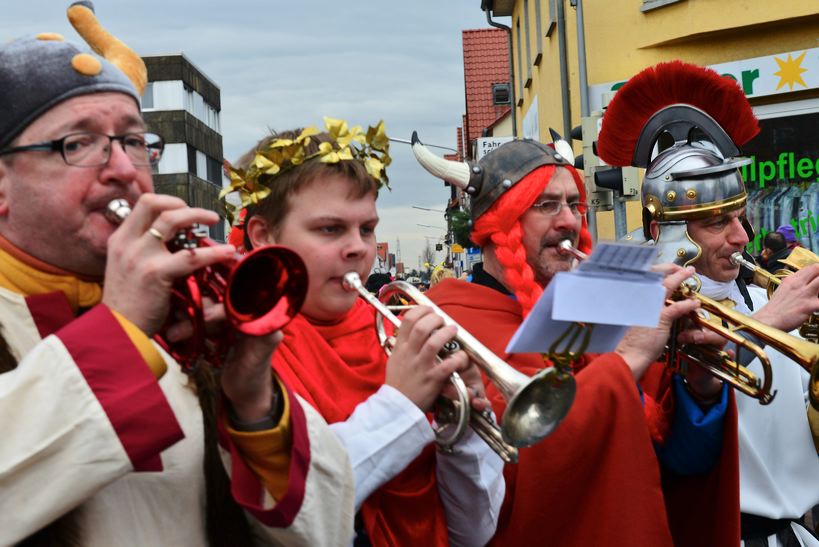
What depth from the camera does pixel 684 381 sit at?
142 inches

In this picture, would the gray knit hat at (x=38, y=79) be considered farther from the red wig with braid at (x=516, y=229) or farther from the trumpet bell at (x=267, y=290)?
the red wig with braid at (x=516, y=229)

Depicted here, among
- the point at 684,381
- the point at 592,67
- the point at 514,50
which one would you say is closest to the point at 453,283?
the point at 684,381

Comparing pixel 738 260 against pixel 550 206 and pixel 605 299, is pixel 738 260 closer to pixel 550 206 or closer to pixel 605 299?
pixel 550 206

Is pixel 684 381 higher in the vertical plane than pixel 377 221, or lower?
lower

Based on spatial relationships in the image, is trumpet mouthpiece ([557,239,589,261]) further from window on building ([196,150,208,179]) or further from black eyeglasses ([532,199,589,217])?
window on building ([196,150,208,179])

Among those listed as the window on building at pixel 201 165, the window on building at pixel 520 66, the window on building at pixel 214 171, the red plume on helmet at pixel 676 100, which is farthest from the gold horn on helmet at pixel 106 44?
the window on building at pixel 214 171

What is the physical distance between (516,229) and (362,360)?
3.40 feet

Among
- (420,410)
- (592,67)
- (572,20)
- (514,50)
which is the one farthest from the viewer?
(514,50)

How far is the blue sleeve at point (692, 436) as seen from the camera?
3.48 m

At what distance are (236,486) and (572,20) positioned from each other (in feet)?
43.0

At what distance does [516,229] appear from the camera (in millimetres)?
3674

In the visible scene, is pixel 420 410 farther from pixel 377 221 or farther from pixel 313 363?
pixel 377 221

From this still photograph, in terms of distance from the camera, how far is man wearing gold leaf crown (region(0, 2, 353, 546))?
1612mm

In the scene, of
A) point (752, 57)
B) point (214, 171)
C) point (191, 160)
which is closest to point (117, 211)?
point (752, 57)
